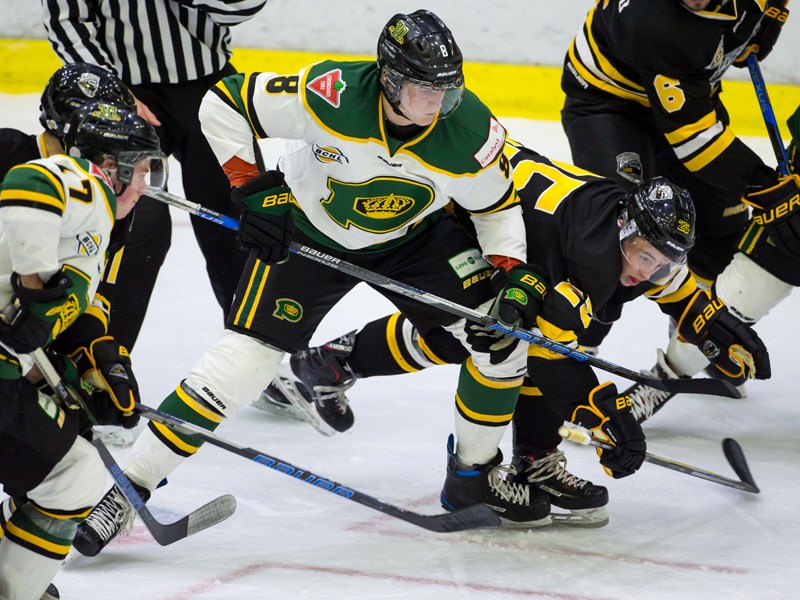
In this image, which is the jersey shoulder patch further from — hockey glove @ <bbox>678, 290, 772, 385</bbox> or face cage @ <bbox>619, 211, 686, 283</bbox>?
hockey glove @ <bbox>678, 290, 772, 385</bbox>

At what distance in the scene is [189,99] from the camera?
2988mm

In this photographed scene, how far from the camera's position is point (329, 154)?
2375mm

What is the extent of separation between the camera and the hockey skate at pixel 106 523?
2254 mm

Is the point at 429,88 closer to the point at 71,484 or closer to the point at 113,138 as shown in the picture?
the point at 113,138

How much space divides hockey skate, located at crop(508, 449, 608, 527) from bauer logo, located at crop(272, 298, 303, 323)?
625 millimetres

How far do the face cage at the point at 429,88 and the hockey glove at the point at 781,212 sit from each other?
108cm

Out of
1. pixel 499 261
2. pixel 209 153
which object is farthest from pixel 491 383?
pixel 209 153

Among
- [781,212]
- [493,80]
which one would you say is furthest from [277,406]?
[493,80]

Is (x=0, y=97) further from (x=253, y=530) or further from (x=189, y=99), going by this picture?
(x=253, y=530)

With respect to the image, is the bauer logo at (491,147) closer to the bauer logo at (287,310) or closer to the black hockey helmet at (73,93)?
the bauer logo at (287,310)

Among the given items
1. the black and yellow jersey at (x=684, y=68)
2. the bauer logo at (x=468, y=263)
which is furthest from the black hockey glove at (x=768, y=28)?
the bauer logo at (x=468, y=263)

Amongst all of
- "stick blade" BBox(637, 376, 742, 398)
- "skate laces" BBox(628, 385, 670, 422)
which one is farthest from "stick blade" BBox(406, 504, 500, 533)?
"skate laces" BBox(628, 385, 670, 422)

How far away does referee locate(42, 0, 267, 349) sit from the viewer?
9.49 feet

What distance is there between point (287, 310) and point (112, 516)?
56 cm
